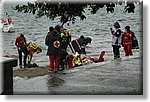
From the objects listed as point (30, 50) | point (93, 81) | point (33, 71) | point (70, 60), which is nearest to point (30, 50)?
point (30, 50)

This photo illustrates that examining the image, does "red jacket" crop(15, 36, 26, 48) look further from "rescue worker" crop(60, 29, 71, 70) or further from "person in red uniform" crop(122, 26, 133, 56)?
"person in red uniform" crop(122, 26, 133, 56)

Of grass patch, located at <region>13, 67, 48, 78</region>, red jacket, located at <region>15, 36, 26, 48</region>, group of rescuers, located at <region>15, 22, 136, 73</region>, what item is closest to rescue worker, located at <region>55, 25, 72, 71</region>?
group of rescuers, located at <region>15, 22, 136, 73</region>

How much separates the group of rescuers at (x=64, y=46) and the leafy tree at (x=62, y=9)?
0.28ft

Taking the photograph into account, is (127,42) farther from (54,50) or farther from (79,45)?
(54,50)

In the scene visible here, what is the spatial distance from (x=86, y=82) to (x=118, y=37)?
1.22 feet

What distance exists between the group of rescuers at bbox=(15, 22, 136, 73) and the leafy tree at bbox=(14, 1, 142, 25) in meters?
0.08

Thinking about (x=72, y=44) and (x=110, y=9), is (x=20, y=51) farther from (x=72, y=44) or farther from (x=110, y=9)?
(x=110, y=9)

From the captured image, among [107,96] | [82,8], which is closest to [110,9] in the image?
[82,8]

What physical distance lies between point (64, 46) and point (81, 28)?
0.17m

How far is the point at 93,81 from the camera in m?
2.79

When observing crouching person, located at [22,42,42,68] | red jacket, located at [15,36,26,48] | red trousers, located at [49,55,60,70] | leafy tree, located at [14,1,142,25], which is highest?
leafy tree, located at [14,1,142,25]

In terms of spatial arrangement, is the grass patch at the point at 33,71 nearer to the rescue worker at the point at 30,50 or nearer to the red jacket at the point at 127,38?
the rescue worker at the point at 30,50

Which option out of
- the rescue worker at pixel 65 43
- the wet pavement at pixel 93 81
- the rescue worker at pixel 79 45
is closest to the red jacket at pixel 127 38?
the wet pavement at pixel 93 81

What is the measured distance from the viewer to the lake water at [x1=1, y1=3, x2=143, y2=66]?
2.77 m
